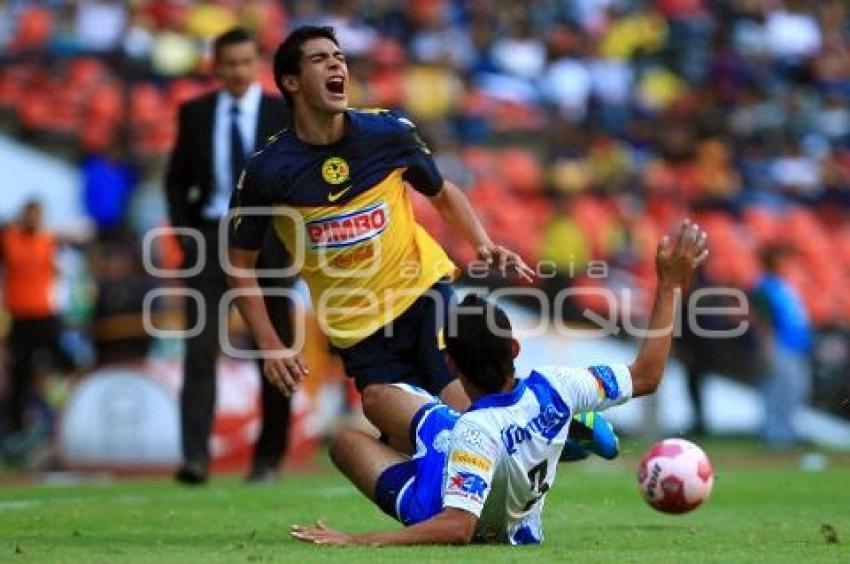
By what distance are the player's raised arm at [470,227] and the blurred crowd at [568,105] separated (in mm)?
10896

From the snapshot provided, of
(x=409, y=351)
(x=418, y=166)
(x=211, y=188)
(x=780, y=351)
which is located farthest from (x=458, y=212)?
(x=780, y=351)

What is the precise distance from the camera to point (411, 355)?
30.2ft

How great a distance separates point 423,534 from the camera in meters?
7.48

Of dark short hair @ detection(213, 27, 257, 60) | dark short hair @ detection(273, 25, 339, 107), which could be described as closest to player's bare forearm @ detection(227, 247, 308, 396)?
dark short hair @ detection(273, 25, 339, 107)

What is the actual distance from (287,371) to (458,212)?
4.81ft

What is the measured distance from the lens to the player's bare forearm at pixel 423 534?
7.40 meters

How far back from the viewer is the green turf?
7.38 m

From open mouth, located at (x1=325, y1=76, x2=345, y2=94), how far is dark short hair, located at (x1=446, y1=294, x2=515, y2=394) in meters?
1.92

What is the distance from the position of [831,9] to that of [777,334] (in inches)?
343

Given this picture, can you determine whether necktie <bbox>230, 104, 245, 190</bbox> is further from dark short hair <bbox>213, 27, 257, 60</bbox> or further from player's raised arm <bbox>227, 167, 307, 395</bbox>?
player's raised arm <bbox>227, 167, 307, 395</bbox>

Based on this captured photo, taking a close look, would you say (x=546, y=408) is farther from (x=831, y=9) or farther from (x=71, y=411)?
(x=831, y=9)

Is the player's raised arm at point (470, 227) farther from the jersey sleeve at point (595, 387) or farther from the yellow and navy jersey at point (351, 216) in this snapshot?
the jersey sleeve at point (595, 387)

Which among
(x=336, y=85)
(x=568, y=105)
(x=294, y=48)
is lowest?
(x=336, y=85)

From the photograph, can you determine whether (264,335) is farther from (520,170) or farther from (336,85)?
(520,170)
